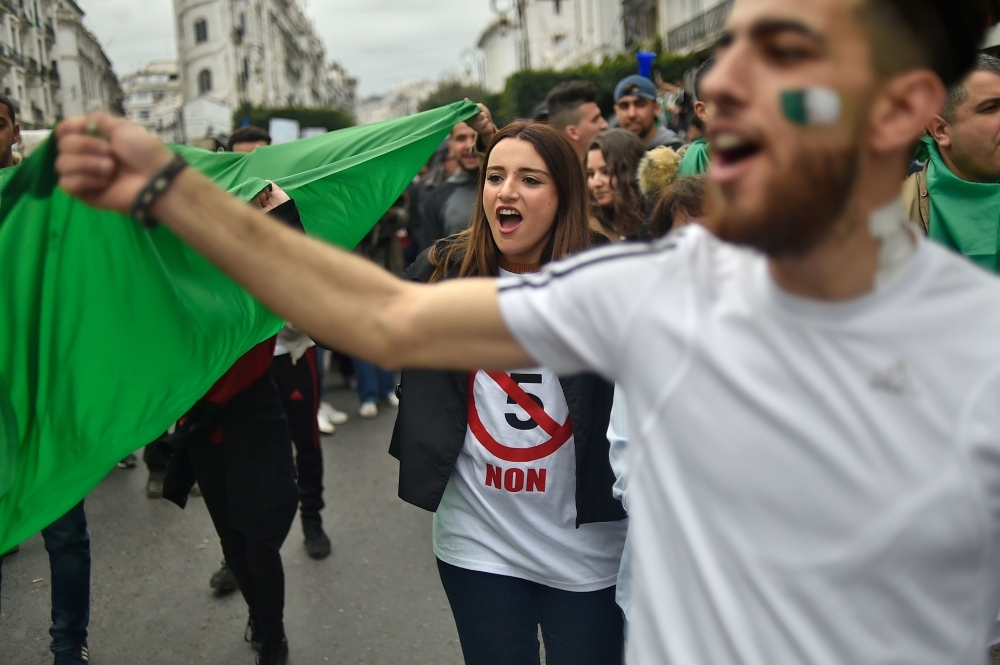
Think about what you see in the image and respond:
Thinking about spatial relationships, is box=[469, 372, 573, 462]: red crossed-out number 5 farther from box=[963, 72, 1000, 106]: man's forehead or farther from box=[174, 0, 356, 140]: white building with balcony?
box=[174, 0, 356, 140]: white building with balcony

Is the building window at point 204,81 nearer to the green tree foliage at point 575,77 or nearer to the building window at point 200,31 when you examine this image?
the building window at point 200,31

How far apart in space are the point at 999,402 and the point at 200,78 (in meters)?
83.7

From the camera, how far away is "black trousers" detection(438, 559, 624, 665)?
2.49 meters

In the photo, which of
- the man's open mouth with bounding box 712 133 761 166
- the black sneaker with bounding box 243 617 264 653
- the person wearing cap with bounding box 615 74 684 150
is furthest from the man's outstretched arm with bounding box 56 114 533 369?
the person wearing cap with bounding box 615 74 684 150

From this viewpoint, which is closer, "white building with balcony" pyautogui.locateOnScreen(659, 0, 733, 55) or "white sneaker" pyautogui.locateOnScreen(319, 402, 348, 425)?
"white sneaker" pyautogui.locateOnScreen(319, 402, 348, 425)

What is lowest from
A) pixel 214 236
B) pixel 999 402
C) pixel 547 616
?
pixel 547 616

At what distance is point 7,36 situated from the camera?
3.29 m

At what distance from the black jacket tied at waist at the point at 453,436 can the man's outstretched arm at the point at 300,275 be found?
116 centimetres

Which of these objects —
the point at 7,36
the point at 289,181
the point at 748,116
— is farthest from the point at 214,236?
the point at 7,36

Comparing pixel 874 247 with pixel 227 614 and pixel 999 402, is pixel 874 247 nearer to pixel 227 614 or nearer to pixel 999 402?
pixel 999 402

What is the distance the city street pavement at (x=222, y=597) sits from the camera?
4.04m

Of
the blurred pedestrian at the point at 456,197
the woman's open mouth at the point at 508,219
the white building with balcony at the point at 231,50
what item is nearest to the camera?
the woman's open mouth at the point at 508,219

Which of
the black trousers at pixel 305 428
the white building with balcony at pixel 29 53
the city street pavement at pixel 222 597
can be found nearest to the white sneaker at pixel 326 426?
the city street pavement at pixel 222 597

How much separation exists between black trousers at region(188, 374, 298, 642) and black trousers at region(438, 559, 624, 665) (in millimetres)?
1291
